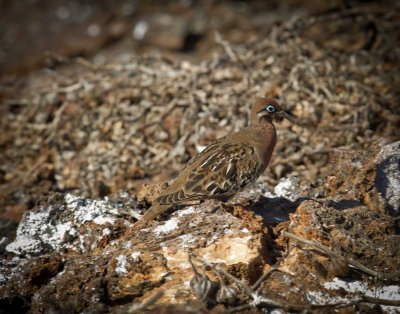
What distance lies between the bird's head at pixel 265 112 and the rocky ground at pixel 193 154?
0.69 meters

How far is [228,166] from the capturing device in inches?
225

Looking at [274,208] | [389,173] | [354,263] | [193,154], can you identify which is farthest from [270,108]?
[354,263]

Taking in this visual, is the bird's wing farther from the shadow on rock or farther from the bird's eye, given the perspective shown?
the bird's eye

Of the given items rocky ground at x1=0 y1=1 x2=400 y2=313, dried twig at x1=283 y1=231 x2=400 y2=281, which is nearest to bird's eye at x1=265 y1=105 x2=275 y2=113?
rocky ground at x1=0 y1=1 x2=400 y2=313

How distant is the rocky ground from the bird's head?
0.69 meters

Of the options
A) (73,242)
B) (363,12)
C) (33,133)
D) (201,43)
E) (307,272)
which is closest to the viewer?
(307,272)

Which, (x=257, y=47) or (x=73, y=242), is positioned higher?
(x=257, y=47)

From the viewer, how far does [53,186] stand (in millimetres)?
8266

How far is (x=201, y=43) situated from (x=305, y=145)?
5.60 meters

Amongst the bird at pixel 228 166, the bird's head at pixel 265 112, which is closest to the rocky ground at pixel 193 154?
the bird at pixel 228 166

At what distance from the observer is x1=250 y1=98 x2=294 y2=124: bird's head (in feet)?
20.3

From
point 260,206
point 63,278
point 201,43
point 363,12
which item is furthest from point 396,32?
point 63,278

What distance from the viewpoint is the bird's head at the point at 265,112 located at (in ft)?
20.3

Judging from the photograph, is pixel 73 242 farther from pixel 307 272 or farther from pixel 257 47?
pixel 257 47
